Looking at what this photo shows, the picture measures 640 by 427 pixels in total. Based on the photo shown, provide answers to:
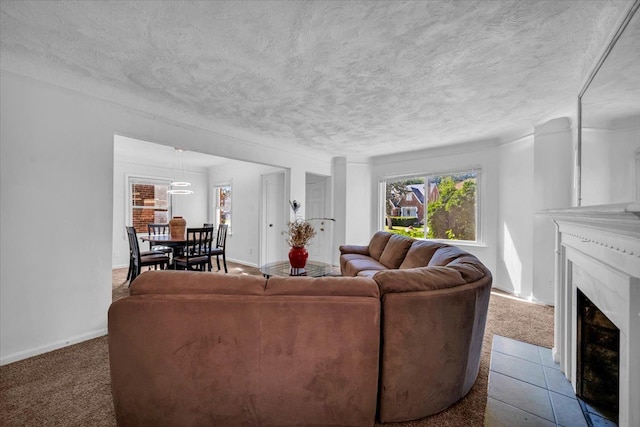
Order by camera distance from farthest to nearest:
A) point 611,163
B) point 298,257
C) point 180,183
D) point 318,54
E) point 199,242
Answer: point 180,183 → point 199,242 → point 298,257 → point 318,54 → point 611,163

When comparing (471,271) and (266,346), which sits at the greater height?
(471,271)

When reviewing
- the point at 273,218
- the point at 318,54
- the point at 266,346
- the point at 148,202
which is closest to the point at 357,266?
the point at 266,346

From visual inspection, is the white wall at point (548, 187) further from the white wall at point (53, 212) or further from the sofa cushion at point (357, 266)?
the white wall at point (53, 212)

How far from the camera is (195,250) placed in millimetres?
4230

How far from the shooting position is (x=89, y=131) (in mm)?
2529

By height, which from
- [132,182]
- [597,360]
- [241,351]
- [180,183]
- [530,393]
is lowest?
[530,393]

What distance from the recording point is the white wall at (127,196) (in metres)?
5.51

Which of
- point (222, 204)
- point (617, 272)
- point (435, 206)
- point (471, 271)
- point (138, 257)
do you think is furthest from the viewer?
point (222, 204)

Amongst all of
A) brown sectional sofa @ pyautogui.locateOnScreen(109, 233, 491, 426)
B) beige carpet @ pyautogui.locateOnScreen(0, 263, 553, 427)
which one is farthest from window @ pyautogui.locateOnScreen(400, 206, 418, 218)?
brown sectional sofa @ pyautogui.locateOnScreen(109, 233, 491, 426)

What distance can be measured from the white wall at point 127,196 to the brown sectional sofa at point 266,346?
173 inches

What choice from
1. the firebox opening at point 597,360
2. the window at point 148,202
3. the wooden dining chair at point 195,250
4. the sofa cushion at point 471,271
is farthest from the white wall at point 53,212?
the firebox opening at point 597,360

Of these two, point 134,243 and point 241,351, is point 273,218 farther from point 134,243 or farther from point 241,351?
point 241,351

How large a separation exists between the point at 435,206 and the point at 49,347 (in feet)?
17.4

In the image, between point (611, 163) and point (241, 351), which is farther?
point (611, 163)
